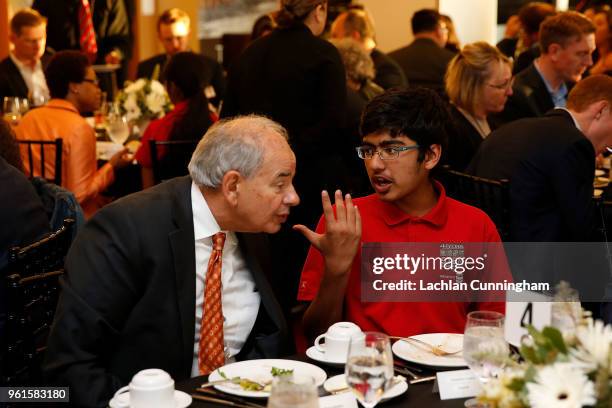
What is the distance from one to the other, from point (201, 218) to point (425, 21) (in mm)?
4683

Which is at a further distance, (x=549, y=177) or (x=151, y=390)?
(x=549, y=177)

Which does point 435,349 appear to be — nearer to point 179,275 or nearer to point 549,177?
point 179,275

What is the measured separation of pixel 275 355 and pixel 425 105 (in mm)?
835

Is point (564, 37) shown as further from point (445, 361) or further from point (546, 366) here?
point (546, 366)

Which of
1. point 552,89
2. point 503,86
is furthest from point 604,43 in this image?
point 503,86

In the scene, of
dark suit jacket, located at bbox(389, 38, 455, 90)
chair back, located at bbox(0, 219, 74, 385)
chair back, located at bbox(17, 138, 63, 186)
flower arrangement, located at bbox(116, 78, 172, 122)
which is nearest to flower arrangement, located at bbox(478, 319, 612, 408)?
chair back, located at bbox(0, 219, 74, 385)

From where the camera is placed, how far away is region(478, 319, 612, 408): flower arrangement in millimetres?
1234

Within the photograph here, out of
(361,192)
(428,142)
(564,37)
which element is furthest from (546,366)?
(564,37)

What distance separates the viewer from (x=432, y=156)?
2.61 metres

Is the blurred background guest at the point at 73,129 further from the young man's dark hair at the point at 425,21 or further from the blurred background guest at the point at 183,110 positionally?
the young man's dark hair at the point at 425,21

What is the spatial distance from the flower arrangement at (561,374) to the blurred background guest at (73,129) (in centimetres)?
357

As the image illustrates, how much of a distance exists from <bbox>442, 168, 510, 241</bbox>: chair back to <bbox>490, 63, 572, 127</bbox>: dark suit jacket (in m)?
1.70

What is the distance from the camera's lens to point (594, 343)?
1271 mm

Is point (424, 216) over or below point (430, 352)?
over
